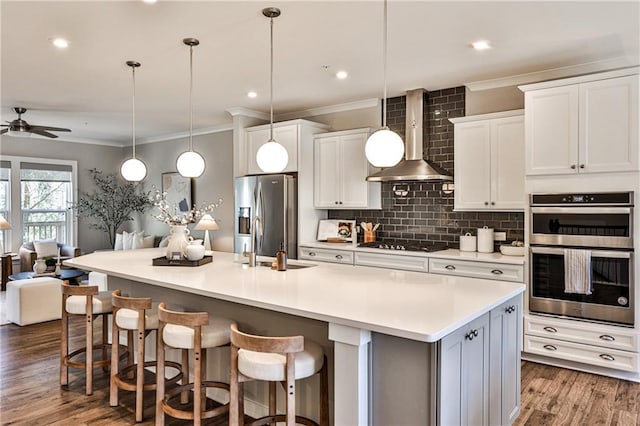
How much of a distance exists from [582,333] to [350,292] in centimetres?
235

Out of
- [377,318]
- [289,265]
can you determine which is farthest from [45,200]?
[377,318]

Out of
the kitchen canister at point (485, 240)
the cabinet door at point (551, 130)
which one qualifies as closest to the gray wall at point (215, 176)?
the kitchen canister at point (485, 240)

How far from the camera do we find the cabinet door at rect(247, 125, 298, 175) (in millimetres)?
5379

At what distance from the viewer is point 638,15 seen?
2916 mm

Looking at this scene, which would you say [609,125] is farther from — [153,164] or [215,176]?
[153,164]

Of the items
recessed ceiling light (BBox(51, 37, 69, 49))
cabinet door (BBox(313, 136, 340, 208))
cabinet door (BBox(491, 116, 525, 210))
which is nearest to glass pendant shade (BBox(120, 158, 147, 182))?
recessed ceiling light (BBox(51, 37, 69, 49))

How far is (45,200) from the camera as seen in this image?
8.02 meters

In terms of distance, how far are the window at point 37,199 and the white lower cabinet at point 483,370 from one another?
7.92 m

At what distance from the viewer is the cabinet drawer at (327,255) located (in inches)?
193

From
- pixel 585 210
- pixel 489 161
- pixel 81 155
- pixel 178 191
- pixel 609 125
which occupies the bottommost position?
pixel 585 210

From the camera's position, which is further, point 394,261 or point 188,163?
point 394,261

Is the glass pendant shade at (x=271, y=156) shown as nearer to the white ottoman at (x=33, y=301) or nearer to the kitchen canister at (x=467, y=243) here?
the kitchen canister at (x=467, y=243)

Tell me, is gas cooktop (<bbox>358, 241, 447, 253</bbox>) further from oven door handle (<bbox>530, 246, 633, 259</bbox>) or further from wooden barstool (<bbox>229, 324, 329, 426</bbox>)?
wooden barstool (<bbox>229, 324, 329, 426</bbox>)

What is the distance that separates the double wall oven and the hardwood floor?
51 centimetres
